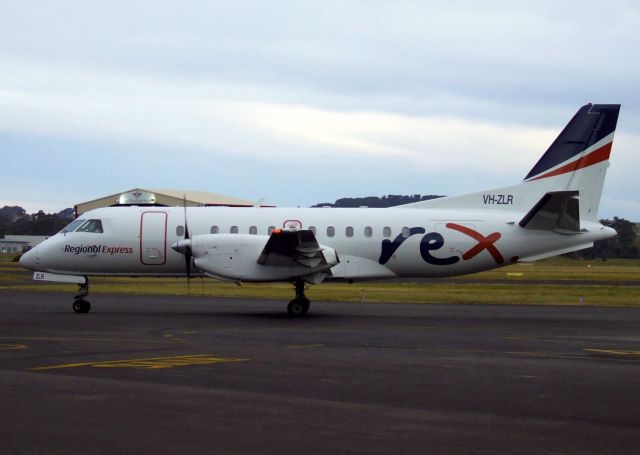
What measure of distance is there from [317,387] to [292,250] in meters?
12.9

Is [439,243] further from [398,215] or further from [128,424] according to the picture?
[128,424]

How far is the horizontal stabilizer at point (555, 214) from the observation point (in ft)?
84.2

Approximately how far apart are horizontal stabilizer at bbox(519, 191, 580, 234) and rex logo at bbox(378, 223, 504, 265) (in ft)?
3.81

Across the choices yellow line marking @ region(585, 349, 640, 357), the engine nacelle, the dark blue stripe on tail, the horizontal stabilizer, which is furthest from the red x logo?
yellow line marking @ region(585, 349, 640, 357)

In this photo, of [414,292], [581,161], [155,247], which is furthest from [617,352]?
[414,292]

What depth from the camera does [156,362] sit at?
15.3m

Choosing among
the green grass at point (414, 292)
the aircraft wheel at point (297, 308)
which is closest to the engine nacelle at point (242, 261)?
the aircraft wheel at point (297, 308)

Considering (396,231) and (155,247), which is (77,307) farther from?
(396,231)

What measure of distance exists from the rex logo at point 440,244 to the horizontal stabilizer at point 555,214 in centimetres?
116

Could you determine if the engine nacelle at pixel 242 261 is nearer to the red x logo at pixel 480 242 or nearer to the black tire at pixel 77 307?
the black tire at pixel 77 307

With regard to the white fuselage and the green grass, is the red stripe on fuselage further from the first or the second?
the green grass

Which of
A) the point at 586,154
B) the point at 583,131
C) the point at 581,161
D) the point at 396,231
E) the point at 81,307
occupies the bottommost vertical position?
the point at 81,307

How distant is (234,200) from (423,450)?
275ft

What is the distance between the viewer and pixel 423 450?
873cm
